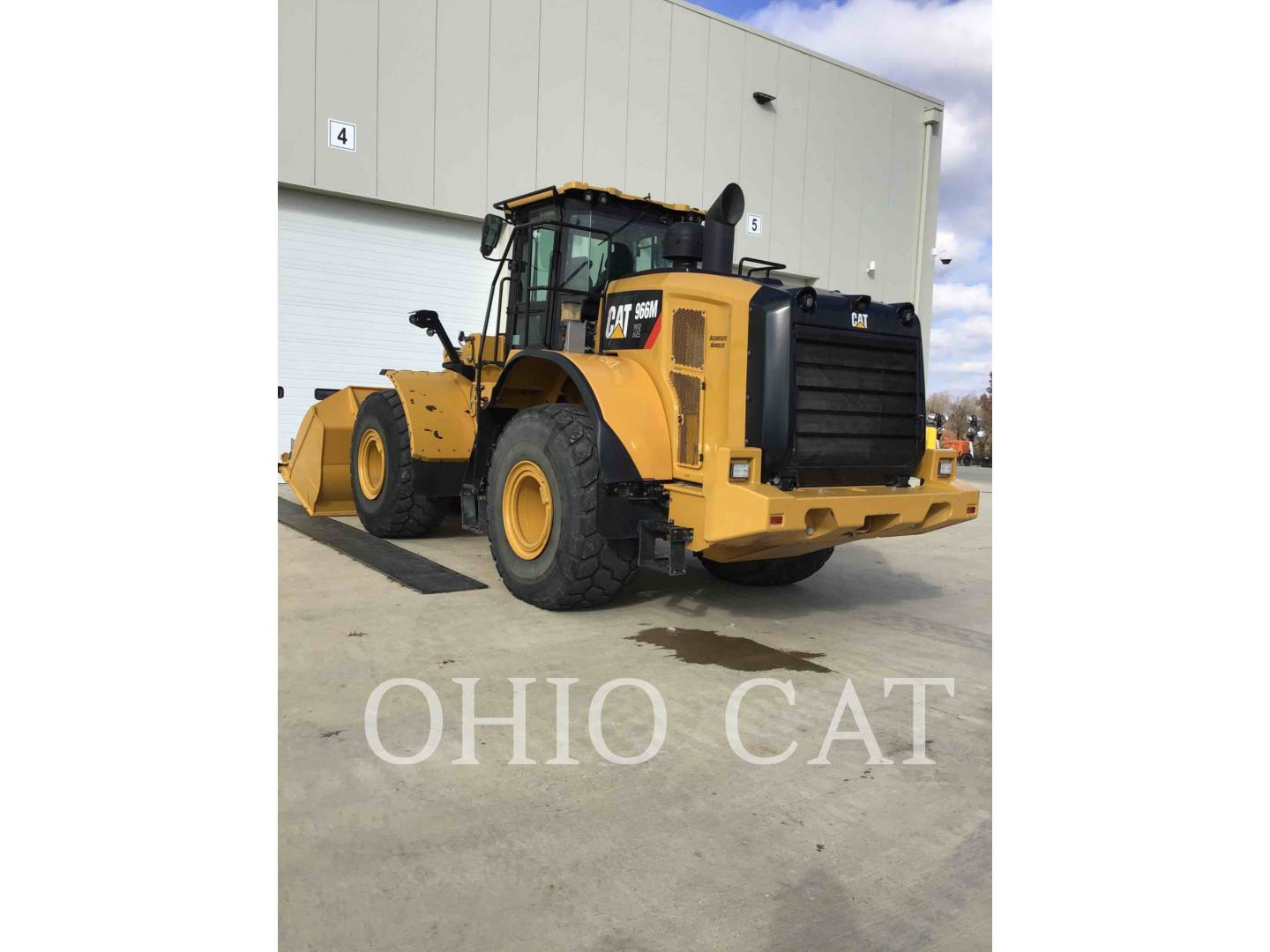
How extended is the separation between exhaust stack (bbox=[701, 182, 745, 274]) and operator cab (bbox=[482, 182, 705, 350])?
1.56ft

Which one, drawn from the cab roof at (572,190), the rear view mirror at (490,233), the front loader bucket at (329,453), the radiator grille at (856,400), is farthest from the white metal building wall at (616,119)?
the radiator grille at (856,400)

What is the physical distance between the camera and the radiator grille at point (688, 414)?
17.0ft

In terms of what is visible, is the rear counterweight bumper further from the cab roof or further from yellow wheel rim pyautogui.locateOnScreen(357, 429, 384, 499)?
yellow wheel rim pyautogui.locateOnScreen(357, 429, 384, 499)

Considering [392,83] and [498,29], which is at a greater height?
[498,29]

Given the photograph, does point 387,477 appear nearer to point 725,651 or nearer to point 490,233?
point 490,233

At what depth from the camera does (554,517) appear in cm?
548

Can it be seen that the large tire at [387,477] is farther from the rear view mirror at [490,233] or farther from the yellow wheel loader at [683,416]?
the rear view mirror at [490,233]

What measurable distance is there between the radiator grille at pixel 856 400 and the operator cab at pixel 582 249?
1553mm

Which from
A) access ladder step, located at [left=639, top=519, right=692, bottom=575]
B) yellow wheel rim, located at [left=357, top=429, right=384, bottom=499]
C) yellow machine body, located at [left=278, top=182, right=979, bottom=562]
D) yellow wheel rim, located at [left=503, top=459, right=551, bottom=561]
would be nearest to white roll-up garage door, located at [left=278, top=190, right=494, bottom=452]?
yellow wheel rim, located at [left=357, top=429, right=384, bottom=499]

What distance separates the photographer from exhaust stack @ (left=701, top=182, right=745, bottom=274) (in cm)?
573

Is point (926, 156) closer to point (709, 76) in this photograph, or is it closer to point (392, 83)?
point (709, 76)

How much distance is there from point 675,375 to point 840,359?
37.8 inches

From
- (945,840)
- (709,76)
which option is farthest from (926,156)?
(945,840)

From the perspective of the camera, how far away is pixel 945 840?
2.94 meters
